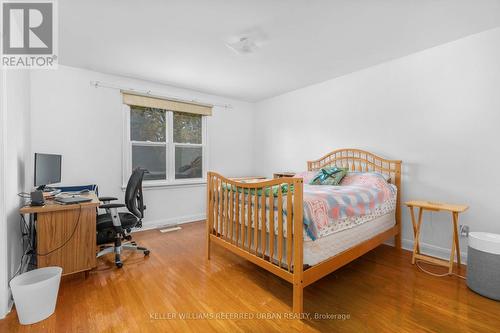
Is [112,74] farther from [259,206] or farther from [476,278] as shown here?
[476,278]

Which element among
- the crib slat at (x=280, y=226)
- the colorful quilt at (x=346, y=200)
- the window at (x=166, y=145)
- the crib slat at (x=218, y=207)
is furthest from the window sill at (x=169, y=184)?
A: the crib slat at (x=280, y=226)

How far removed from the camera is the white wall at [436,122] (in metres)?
2.25

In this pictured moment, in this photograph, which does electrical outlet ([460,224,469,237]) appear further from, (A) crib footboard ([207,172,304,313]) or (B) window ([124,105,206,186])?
(B) window ([124,105,206,186])

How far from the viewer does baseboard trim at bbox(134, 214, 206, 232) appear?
11.8 ft

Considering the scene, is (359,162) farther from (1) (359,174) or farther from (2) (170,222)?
(2) (170,222)

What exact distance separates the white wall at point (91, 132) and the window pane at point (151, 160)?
0.26m

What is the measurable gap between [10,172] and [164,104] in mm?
2297

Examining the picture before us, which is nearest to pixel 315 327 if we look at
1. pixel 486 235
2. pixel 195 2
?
pixel 486 235

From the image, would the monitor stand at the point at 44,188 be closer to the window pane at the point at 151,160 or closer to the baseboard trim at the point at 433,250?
the window pane at the point at 151,160

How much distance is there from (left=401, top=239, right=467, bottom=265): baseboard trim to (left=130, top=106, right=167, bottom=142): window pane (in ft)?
13.1

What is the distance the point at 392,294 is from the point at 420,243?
1237mm

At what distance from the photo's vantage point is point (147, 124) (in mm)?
3738

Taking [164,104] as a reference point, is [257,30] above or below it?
above

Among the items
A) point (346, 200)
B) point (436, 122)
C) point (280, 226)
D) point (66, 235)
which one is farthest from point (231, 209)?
point (436, 122)
